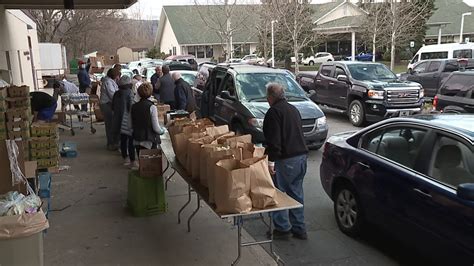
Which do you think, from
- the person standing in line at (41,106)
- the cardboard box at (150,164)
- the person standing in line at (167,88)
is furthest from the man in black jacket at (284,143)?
the person standing in line at (167,88)

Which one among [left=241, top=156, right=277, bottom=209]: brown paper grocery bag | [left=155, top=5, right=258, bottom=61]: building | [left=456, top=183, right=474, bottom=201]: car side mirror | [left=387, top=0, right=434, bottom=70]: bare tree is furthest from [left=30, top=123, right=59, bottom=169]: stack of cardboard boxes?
[left=155, top=5, right=258, bottom=61]: building

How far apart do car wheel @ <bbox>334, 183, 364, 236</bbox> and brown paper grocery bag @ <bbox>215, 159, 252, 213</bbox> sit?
1.93 metres

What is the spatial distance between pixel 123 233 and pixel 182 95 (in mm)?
6671

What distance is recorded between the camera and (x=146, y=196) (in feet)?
19.6

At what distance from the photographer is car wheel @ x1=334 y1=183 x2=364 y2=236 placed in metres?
5.33

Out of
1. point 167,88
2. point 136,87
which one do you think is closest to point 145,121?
point 167,88

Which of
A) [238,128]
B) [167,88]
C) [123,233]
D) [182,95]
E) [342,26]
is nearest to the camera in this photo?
[123,233]

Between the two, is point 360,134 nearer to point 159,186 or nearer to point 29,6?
point 159,186

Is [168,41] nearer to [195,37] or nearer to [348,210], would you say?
[195,37]

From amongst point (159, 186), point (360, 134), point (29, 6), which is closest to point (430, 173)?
point (360, 134)

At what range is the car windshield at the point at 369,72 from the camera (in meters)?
14.6

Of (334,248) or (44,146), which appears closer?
(334,248)

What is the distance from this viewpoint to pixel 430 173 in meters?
4.41

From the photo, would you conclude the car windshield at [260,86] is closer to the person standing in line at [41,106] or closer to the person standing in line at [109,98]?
the person standing in line at [109,98]
